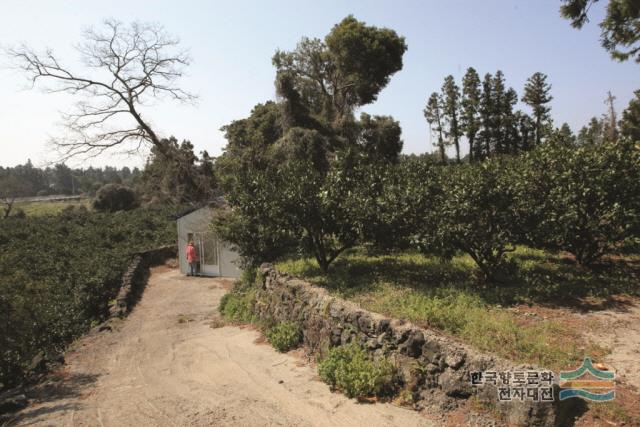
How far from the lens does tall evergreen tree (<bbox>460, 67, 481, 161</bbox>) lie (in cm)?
4781

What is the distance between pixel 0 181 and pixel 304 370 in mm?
66150

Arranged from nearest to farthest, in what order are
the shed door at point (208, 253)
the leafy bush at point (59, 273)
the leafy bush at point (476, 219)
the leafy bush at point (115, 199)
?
the leafy bush at point (476, 219), the leafy bush at point (59, 273), the shed door at point (208, 253), the leafy bush at point (115, 199)

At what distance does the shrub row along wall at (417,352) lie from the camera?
214 inches

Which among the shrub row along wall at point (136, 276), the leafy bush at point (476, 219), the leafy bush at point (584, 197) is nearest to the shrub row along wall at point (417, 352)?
the leafy bush at point (476, 219)

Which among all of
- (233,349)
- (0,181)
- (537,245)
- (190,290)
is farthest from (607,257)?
(0,181)

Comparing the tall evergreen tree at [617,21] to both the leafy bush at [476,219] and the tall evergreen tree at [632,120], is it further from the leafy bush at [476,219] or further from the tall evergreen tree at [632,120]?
the tall evergreen tree at [632,120]

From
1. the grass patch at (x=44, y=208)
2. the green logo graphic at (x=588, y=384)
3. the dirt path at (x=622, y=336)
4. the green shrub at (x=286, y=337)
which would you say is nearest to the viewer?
the green logo graphic at (x=588, y=384)

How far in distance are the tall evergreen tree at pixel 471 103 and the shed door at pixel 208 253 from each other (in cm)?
3848

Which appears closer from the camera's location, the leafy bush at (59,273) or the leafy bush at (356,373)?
the leafy bush at (356,373)

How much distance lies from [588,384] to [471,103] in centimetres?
4794

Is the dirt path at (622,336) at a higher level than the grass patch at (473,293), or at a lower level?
lower

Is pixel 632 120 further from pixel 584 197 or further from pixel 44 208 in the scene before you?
pixel 44 208

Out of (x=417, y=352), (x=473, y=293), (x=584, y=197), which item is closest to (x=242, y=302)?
(x=473, y=293)

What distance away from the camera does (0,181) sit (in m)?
57.2
